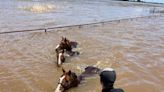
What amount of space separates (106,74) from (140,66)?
7217 millimetres

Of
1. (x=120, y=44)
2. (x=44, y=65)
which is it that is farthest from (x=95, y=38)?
(x=44, y=65)

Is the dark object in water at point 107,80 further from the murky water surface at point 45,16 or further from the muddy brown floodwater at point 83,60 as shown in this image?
the murky water surface at point 45,16

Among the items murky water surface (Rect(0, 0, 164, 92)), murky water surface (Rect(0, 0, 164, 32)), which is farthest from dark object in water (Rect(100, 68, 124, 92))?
murky water surface (Rect(0, 0, 164, 32))

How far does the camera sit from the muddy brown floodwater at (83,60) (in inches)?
344

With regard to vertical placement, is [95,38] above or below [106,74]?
below

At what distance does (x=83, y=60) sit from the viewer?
1106 cm

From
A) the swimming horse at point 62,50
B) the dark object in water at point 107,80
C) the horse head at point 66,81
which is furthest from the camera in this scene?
the swimming horse at point 62,50

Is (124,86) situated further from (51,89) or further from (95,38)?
(95,38)

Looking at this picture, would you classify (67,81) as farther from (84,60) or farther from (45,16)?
(45,16)

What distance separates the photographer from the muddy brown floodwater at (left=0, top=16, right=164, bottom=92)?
344 inches

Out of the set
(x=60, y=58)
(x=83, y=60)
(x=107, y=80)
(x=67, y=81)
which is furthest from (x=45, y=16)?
(x=107, y=80)

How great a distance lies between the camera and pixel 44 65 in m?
10.3

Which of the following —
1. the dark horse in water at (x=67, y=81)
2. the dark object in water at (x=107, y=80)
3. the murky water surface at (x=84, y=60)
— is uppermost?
the dark object in water at (x=107, y=80)

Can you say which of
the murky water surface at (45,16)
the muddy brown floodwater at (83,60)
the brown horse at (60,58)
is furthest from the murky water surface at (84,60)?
the murky water surface at (45,16)
